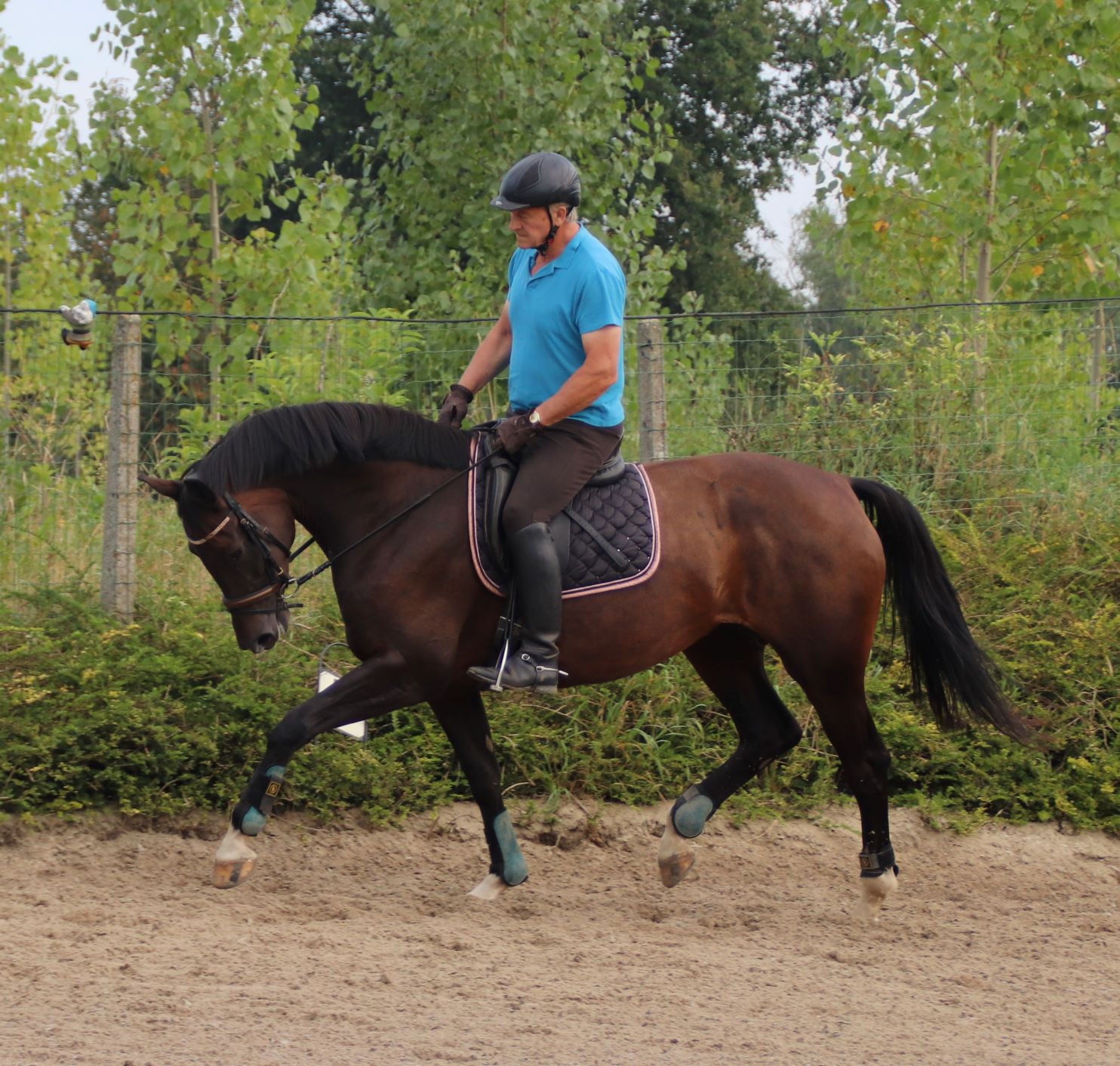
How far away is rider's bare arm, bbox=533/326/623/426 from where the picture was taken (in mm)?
4965

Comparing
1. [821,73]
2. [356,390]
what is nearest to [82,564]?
[356,390]

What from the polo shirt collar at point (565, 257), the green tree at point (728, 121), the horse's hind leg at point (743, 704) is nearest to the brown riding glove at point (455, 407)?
the polo shirt collar at point (565, 257)

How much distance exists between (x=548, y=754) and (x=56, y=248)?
34.1 ft

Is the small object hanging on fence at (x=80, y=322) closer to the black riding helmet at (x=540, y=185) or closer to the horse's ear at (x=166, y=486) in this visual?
the horse's ear at (x=166, y=486)

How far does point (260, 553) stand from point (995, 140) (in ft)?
24.7

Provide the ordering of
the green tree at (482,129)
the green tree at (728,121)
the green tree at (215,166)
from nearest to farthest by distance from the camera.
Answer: the green tree at (215,166) → the green tree at (482,129) → the green tree at (728,121)

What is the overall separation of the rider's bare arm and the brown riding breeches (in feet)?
0.49

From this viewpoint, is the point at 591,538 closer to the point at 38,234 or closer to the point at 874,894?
the point at 874,894

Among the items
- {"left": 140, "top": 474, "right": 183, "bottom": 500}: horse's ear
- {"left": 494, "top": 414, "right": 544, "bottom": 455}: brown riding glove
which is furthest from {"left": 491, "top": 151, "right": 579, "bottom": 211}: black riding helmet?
{"left": 140, "top": 474, "right": 183, "bottom": 500}: horse's ear

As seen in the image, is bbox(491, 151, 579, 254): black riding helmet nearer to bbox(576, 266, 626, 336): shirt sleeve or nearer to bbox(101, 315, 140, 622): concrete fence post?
bbox(576, 266, 626, 336): shirt sleeve

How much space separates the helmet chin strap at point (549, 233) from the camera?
4.98 metres

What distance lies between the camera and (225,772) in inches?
245

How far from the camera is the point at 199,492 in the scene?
188 inches

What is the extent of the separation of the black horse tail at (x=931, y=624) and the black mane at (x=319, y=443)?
1875 millimetres
